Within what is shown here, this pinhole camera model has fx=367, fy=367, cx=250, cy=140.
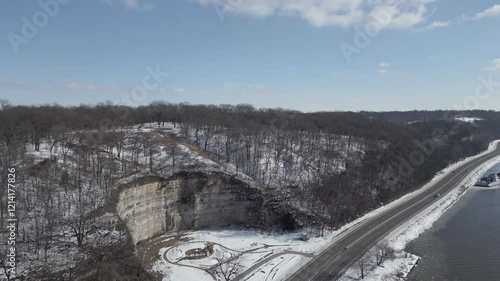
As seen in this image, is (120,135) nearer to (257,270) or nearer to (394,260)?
(257,270)

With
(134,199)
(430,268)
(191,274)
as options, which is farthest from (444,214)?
(134,199)

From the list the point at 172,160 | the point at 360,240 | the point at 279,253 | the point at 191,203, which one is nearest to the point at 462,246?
the point at 360,240

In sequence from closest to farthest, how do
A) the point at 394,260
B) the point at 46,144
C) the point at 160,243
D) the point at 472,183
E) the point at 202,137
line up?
the point at 394,260
the point at 160,243
the point at 46,144
the point at 202,137
the point at 472,183

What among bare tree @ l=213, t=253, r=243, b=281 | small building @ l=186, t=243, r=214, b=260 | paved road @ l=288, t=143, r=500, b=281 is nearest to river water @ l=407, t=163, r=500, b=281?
paved road @ l=288, t=143, r=500, b=281

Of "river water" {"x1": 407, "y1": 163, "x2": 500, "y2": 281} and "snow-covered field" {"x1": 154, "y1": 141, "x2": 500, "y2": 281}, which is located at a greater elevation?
"river water" {"x1": 407, "y1": 163, "x2": 500, "y2": 281}

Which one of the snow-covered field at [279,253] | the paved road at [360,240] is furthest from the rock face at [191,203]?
the paved road at [360,240]

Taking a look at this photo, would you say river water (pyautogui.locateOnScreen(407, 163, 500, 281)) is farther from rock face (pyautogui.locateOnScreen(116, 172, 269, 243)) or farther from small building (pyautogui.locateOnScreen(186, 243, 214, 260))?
small building (pyautogui.locateOnScreen(186, 243, 214, 260))
